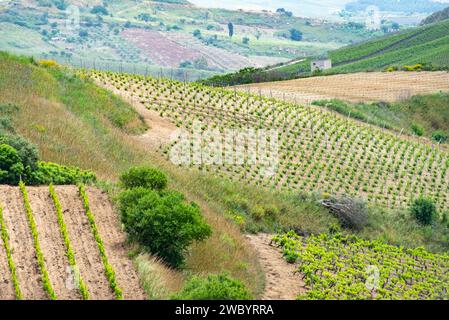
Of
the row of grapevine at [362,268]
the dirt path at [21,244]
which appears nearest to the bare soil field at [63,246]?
the dirt path at [21,244]

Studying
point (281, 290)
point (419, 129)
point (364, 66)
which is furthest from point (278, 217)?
point (364, 66)

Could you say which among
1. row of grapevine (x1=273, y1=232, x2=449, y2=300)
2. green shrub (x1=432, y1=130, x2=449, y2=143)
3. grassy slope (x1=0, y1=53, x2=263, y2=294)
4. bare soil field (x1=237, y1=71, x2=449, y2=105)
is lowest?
green shrub (x1=432, y1=130, x2=449, y2=143)

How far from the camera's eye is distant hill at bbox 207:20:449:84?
9655 centimetres

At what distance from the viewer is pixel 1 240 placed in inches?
802

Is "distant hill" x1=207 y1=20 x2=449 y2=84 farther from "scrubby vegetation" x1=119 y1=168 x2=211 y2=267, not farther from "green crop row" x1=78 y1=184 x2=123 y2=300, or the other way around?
"scrubby vegetation" x1=119 y1=168 x2=211 y2=267

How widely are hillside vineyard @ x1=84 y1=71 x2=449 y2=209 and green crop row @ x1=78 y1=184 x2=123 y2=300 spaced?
13037mm

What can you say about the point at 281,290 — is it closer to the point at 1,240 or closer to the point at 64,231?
the point at 64,231

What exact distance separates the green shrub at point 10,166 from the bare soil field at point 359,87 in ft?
107

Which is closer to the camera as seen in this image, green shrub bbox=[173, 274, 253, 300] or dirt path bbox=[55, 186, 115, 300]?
green shrub bbox=[173, 274, 253, 300]

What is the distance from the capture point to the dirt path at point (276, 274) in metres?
22.6

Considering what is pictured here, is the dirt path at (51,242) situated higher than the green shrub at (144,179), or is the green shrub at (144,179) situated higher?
the green shrub at (144,179)

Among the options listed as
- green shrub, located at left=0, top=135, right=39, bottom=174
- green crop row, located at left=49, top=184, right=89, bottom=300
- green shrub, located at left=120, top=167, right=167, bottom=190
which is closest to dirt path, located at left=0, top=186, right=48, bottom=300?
green crop row, located at left=49, top=184, right=89, bottom=300

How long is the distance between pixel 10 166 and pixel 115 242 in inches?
172

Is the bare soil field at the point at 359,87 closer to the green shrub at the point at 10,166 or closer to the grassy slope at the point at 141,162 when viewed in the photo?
the grassy slope at the point at 141,162
